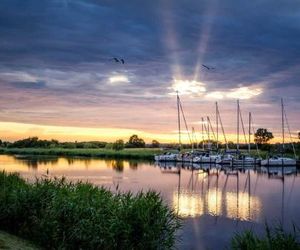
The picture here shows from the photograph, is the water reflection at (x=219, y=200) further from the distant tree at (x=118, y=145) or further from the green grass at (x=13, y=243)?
the distant tree at (x=118, y=145)

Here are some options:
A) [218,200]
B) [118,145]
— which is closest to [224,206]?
[218,200]

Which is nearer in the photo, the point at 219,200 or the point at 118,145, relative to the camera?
the point at 219,200

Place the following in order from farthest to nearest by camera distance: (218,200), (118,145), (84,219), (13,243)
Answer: (118,145) < (218,200) < (84,219) < (13,243)

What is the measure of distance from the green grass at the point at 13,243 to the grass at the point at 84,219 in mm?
916

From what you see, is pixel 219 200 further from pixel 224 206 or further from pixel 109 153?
pixel 109 153

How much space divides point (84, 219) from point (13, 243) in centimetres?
295

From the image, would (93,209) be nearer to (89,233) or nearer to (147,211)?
(89,233)

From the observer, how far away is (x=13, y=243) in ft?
57.4

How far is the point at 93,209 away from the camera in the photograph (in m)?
19.1

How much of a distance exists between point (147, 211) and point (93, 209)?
2353 mm

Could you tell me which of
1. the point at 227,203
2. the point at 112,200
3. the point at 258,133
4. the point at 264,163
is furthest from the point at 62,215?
the point at 258,133

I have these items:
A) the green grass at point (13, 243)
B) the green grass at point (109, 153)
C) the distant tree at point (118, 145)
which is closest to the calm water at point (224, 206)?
the green grass at point (13, 243)

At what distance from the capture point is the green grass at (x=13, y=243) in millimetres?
16673

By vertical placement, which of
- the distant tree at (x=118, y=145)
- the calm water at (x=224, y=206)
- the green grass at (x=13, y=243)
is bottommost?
the calm water at (x=224, y=206)
